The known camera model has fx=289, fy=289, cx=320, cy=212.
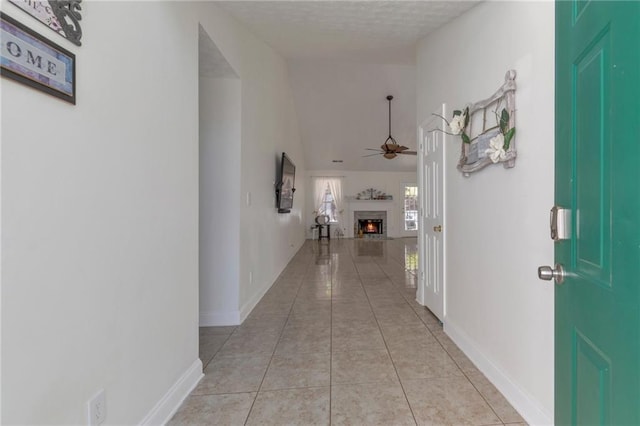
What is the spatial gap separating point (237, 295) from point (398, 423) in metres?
1.71

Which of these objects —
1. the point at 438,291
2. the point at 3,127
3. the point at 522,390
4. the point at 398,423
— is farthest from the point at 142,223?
the point at 438,291

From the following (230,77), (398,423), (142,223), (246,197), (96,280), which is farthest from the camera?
(246,197)

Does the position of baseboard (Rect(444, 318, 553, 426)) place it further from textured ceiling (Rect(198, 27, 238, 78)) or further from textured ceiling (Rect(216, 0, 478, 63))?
textured ceiling (Rect(198, 27, 238, 78))

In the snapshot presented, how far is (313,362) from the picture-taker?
6.50 ft

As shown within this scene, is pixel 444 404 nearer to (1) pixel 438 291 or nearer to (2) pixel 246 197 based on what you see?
(1) pixel 438 291

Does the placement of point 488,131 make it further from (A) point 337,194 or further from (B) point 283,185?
(A) point 337,194

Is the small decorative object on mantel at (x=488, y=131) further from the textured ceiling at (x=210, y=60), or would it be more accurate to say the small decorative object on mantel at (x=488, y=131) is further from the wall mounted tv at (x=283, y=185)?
the wall mounted tv at (x=283, y=185)

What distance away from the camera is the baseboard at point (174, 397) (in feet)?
4.49

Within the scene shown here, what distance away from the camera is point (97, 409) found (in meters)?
1.06

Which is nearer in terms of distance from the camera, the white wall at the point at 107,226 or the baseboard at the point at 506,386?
the white wall at the point at 107,226

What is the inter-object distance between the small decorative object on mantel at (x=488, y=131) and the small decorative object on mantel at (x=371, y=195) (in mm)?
7777
